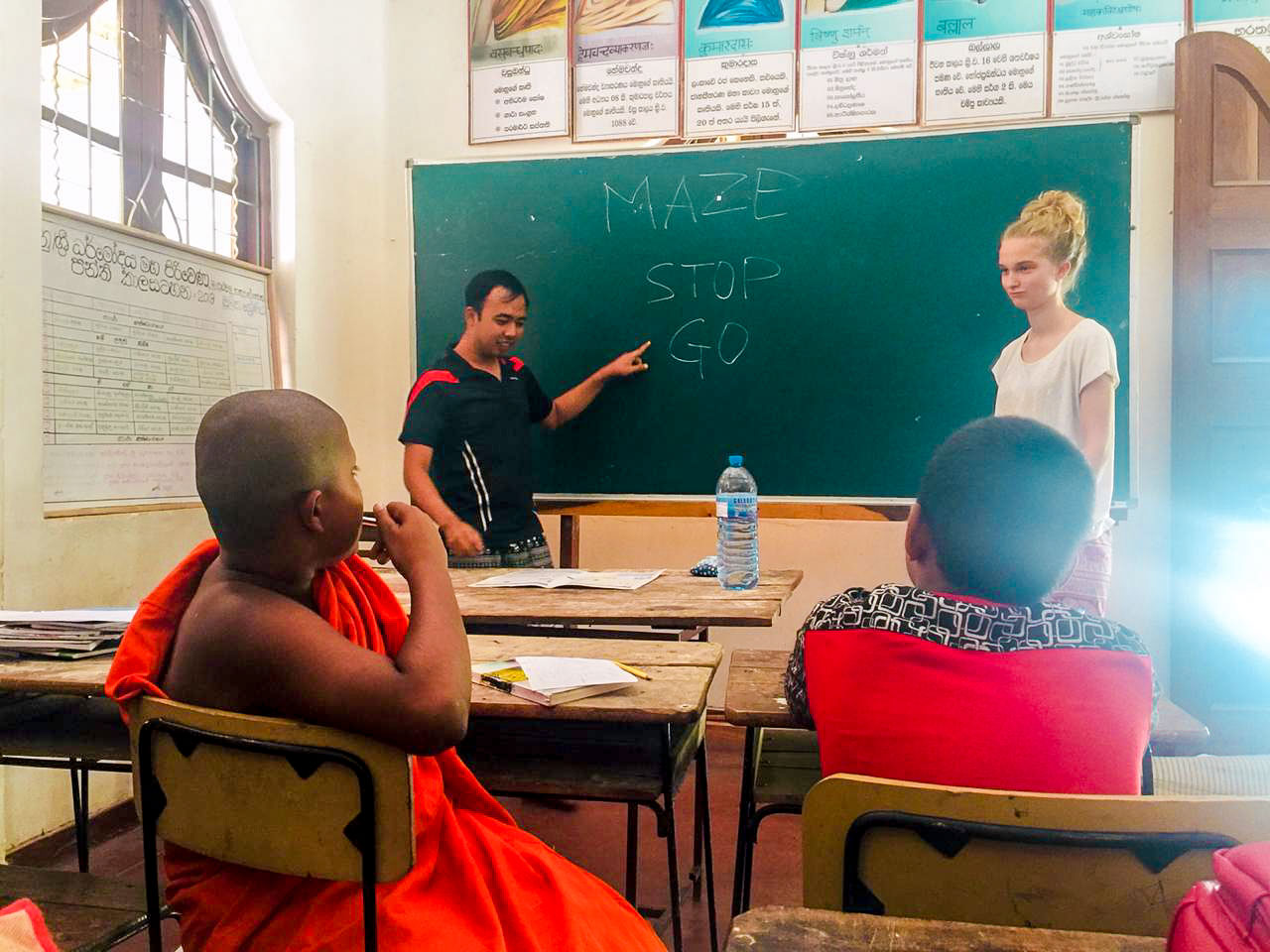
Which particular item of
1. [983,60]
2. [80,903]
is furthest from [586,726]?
[983,60]

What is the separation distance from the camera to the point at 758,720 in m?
1.52

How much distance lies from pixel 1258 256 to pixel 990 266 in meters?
0.80

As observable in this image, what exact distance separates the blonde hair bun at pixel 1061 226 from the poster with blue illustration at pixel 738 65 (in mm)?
1006

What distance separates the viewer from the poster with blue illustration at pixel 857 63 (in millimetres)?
3572

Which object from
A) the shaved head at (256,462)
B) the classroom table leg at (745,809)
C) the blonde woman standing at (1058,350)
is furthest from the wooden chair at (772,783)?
the blonde woman standing at (1058,350)

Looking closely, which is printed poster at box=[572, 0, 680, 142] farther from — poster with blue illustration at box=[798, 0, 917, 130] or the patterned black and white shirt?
the patterned black and white shirt

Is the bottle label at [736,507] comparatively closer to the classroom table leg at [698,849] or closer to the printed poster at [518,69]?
the classroom table leg at [698,849]

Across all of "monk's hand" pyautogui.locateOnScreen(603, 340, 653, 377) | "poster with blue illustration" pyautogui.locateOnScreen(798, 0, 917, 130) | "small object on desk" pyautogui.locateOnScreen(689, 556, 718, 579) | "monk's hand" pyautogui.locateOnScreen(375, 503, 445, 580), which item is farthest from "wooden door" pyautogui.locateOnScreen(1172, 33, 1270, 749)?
"monk's hand" pyautogui.locateOnScreen(375, 503, 445, 580)

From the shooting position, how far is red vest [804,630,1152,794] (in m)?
1.04

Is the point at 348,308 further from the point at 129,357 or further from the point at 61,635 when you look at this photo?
the point at 61,635

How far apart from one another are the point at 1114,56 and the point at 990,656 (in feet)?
10.3

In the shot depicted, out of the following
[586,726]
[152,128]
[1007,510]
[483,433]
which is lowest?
[586,726]

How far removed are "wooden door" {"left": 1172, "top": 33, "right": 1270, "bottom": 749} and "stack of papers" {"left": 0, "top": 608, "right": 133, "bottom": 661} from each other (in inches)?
121

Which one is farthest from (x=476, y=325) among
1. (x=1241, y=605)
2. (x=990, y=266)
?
(x=1241, y=605)
